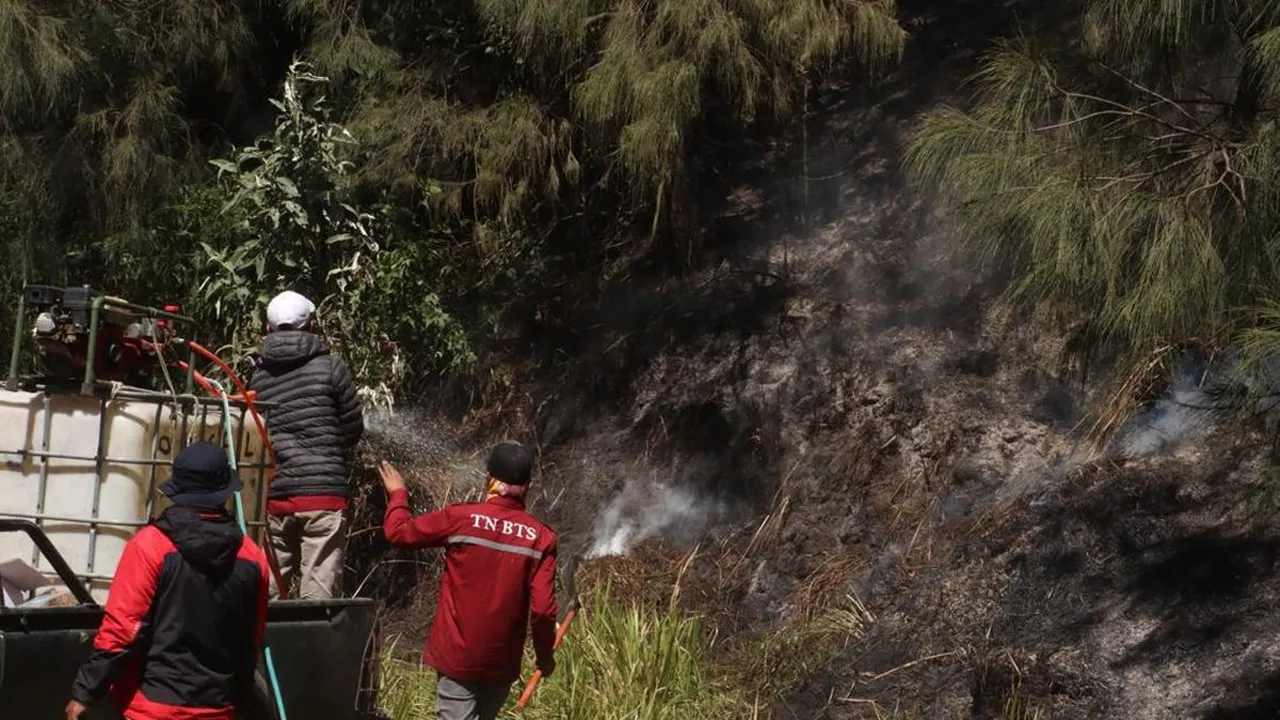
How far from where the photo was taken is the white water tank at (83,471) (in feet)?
19.6

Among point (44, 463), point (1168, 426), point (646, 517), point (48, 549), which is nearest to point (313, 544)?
point (44, 463)

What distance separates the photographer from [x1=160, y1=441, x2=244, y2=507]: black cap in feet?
15.6

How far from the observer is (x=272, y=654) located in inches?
224

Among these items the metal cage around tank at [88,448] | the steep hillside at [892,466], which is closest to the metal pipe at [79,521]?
the metal cage around tank at [88,448]

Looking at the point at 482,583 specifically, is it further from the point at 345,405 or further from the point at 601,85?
the point at 601,85

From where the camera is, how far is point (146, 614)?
15.4 ft

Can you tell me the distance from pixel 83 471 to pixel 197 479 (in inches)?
58.0

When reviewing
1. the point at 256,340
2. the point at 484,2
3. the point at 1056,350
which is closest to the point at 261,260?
the point at 256,340

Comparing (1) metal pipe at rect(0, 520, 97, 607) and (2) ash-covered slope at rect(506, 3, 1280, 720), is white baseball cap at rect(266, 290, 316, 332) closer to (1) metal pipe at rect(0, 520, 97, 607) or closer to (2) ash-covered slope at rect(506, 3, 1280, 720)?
(1) metal pipe at rect(0, 520, 97, 607)

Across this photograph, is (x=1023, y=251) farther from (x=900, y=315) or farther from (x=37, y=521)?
(x=900, y=315)

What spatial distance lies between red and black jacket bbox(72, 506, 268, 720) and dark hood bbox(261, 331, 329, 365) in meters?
2.45

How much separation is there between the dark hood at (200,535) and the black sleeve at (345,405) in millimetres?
2521

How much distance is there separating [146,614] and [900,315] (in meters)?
5.98

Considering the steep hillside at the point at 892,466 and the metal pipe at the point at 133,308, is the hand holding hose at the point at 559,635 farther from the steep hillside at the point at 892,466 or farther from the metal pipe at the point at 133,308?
the metal pipe at the point at 133,308
